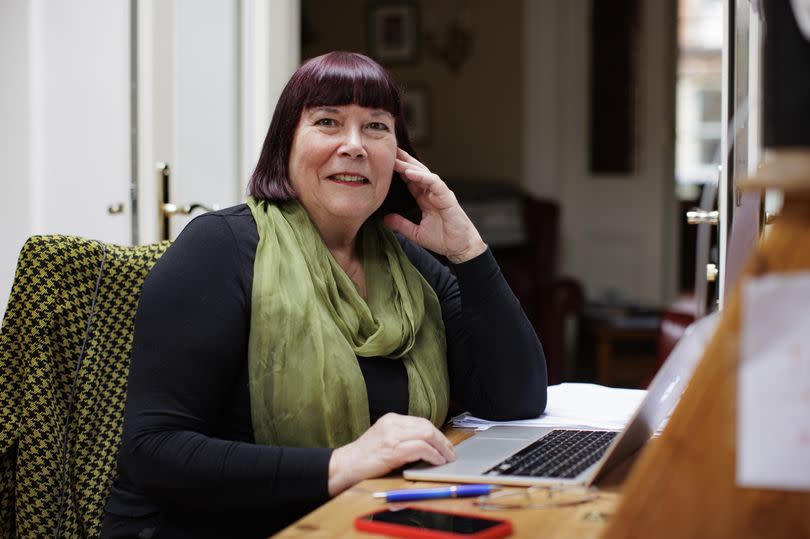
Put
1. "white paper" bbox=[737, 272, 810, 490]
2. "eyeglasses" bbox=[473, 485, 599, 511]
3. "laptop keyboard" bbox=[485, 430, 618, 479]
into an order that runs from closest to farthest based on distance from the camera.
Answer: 1. "white paper" bbox=[737, 272, 810, 490]
2. "eyeglasses" bbox=[473, 485, 599, 511]
3. "laptop keyboard" bbox=[485, 430, 618, 479]

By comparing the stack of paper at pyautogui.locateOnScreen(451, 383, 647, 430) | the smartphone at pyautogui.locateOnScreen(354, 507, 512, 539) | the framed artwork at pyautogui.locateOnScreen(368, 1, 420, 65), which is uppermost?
the framed artwork at pyautogui.locateOnScreen(368, 1, 420, 65)

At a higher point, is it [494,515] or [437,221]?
[437,221]

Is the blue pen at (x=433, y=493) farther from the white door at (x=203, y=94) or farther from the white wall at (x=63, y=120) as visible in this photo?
the white door at (x=203, y=94)

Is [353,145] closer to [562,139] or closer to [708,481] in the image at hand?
[708,481]

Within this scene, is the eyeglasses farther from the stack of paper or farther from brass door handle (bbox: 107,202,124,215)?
brass door handle (bbox: 107,202,124,215)

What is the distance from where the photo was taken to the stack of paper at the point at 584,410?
4.96ft

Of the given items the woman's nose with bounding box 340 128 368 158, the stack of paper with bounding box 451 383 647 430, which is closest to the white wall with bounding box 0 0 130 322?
the woman's nose with bounding box 340 128 368 158

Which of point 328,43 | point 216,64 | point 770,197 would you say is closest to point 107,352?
point 770,197

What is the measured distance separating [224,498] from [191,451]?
69 mm

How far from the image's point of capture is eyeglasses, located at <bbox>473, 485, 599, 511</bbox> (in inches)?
41.0

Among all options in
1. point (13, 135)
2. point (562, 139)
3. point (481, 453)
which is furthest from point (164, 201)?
point (562, 139)

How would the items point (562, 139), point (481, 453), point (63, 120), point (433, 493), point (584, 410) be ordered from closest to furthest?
point (433, 493)
point (481, 453)
point (584, 410)
point (63, 120)
point (562, 139)

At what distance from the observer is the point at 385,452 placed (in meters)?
1.18

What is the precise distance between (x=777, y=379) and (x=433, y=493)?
444 millimetres
